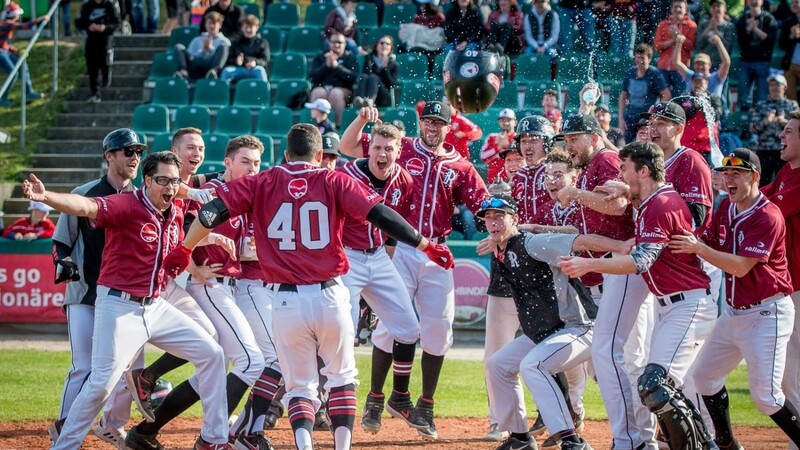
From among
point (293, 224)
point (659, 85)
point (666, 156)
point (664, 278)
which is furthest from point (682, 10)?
point (293, 224)

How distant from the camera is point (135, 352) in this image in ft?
24.8

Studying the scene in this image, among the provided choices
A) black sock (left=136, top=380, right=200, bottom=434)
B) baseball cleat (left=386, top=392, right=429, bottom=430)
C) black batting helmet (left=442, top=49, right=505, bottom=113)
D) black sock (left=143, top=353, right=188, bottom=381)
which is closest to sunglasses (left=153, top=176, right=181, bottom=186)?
black sock (left=136, top=380, right=200, bottom=434)

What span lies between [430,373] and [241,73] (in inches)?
395

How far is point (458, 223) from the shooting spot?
49.5ft

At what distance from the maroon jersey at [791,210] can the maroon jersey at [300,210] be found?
350cm

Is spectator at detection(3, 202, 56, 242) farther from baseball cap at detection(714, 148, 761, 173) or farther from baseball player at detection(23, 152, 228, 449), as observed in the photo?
baseball cap at detection(714, 148, 761, 173)

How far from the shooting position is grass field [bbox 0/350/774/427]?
10.2 metres

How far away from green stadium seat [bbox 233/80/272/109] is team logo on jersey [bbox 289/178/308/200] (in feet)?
34.9

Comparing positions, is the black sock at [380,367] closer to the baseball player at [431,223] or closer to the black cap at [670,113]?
the baseball player at [431,223]

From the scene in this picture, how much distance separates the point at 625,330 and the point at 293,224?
2546 millimetres

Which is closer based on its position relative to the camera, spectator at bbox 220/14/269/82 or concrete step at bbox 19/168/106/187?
concrete step at bbox 19/168/106/187

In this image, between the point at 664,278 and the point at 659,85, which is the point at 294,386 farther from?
the point at 659,85

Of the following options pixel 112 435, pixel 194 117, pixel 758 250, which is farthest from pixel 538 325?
pixel 194 117

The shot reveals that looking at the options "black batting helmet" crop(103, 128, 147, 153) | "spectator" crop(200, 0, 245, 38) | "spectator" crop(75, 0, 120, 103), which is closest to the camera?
"black batting helmet" crop(103, 128, 147, 153)
